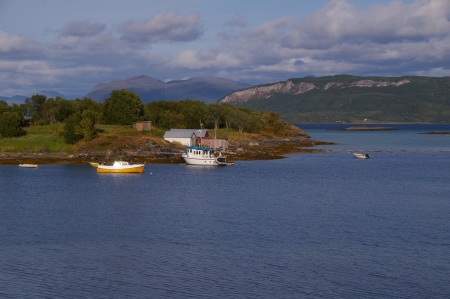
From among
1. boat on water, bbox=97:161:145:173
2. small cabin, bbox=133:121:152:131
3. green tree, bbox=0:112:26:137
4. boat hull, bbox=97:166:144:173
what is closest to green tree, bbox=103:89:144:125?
small cabin, bbox=133:121:152:131

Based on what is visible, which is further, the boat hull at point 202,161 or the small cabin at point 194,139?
the small cabin at point 194,139

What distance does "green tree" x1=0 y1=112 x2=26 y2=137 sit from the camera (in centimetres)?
10044

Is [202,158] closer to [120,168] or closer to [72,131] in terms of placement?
[120,168]

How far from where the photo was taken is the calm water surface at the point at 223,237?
29.4 metres

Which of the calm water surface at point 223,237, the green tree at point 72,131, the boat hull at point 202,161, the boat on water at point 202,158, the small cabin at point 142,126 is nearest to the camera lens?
the calm water surface at point 223,237

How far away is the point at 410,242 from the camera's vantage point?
38188mm

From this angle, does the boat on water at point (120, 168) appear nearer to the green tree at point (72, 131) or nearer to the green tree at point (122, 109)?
the green tree at point (72, 131)

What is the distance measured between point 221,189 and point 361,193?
14.1 meters

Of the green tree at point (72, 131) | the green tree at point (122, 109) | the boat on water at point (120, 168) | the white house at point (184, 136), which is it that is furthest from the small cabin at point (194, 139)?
the boat on water at point (120, 168)

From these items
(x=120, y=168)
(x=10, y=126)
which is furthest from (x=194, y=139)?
(x=10, y=126)

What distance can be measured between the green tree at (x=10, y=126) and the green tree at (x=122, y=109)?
63.3 ft

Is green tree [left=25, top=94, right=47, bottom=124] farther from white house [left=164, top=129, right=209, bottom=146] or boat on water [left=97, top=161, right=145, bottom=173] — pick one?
boat on water [left=97, top=161, right=145, bottom=173]

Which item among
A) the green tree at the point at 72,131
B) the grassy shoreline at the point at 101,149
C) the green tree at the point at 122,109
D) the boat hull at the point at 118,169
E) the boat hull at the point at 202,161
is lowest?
the boat hull at the point at 118,169

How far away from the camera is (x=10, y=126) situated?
101125 mm
